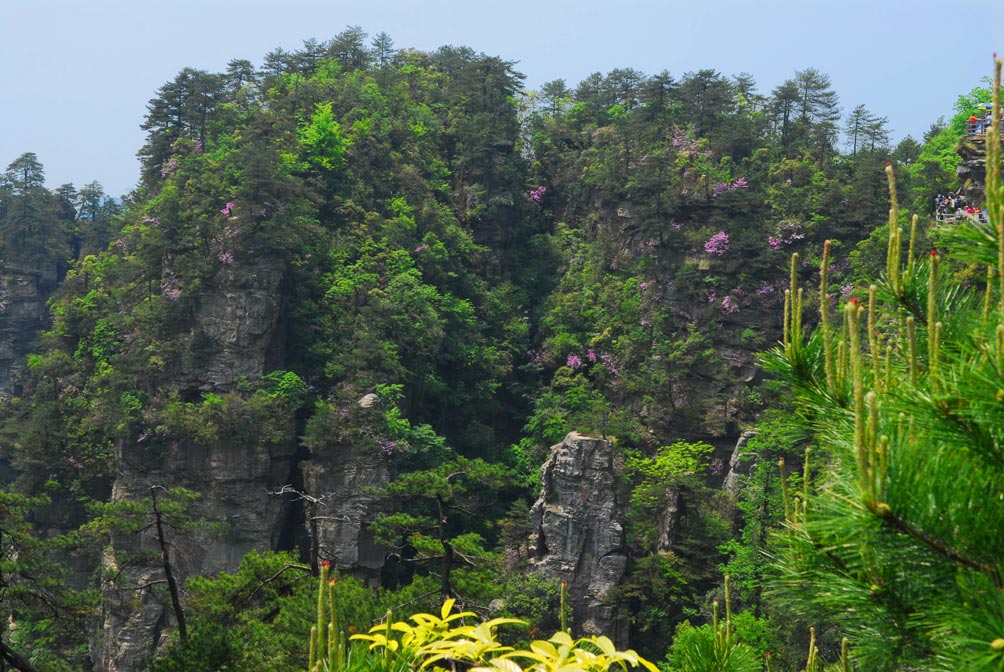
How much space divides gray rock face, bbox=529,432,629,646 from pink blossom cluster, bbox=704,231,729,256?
8.68 m

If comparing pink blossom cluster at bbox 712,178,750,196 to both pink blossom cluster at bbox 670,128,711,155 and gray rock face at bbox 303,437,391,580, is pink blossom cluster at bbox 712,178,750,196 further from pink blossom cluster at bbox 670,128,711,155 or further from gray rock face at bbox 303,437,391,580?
gray rock face at bbox 303,437,391,580

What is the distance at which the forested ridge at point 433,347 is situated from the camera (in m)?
17.8

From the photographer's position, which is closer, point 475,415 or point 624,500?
point 624,500

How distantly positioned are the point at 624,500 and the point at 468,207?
477 inches

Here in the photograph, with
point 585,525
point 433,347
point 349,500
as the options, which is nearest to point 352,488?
point 349,500

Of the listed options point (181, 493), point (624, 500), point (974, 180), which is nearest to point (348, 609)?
point (181, 493)

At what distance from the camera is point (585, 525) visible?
62.2ft

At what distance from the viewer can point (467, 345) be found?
997 inches

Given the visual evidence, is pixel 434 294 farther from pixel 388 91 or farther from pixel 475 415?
pixel 388 91

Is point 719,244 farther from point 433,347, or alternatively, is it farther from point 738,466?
point 433,347

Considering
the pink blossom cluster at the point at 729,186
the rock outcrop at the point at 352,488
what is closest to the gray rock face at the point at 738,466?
the rock outcrop at the point at 352,488

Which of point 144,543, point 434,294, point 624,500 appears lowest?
point 144,543

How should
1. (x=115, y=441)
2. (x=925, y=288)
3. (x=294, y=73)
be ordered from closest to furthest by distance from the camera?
(x=925, y=288), (x=115, y=441), (x=294, y=73)

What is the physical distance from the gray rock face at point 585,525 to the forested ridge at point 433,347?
0.11m
